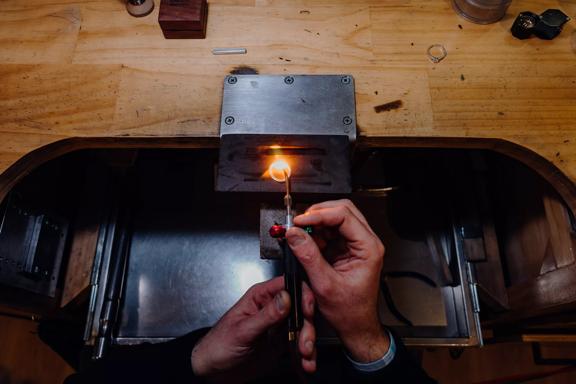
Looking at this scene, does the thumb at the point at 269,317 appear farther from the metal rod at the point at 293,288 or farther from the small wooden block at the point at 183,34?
the small wooden block at the point at 183,34

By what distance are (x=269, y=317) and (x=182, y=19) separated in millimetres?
571

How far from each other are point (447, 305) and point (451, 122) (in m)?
0.59

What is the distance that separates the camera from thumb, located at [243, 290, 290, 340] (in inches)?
25.9

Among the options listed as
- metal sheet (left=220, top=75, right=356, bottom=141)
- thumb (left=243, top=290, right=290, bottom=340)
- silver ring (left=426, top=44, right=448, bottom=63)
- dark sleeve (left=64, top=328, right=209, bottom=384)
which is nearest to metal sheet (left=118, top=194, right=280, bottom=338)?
dark sleeve (left=64, top=328, right=209, bottom=384)

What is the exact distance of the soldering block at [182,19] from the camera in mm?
674

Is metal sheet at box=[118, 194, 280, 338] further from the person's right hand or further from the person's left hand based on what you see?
the person's right hand

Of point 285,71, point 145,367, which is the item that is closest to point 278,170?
point 285,71

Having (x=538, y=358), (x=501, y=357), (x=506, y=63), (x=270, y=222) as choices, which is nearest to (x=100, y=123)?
(x=270, y=222)

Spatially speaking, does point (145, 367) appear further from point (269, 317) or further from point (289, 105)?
point (289, 105)

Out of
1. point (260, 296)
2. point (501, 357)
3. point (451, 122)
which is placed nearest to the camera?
point (451, 122)

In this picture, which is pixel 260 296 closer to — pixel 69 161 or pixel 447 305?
pixel 447 305

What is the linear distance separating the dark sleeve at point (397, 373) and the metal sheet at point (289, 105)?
417 mm

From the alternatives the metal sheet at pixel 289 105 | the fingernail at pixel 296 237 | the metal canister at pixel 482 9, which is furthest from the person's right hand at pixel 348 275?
the metal canister at pixel 482 9

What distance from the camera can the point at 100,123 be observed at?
63 cm
